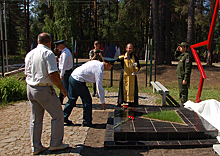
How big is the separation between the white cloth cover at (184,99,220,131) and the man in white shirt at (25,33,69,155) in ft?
9.75

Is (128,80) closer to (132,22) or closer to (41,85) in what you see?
(41,85)

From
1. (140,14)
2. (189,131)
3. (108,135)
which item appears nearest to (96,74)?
(108,135)

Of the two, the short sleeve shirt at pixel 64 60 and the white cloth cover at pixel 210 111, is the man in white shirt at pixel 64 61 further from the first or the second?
the white cloth cover at pixel 210 111

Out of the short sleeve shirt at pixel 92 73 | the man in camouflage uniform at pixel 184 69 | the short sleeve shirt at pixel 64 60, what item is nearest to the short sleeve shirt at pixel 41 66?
the short sleeve shirt at pixel 92 73

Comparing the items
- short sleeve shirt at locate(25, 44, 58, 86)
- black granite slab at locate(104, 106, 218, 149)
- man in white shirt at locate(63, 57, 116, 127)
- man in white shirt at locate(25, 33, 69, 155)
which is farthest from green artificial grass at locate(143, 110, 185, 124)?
short sleeve shirt at locate(25, 44, 58, 86)

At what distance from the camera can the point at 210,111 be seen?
4.73m

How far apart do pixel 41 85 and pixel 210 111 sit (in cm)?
350

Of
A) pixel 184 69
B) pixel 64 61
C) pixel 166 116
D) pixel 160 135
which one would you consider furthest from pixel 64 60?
pixel 184 69

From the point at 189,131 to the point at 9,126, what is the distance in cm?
375

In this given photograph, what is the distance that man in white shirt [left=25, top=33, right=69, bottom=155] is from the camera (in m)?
3.32

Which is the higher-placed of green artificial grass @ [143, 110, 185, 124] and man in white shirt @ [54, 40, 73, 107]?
man in white shirt @ [54, 40, 73, 107]

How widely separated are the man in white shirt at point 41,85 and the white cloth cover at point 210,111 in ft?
9.75

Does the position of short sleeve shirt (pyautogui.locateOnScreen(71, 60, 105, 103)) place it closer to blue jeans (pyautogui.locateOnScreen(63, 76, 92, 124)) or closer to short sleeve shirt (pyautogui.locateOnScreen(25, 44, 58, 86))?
blue jeans (pyautogui.locateOnScreen(63, 76, 92, 124))

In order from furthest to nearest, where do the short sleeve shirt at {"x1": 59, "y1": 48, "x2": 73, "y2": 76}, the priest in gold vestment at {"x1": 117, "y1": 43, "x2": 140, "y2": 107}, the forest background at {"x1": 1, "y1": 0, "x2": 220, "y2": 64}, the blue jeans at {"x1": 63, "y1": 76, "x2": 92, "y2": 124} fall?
the forest background at {"x1": 1, "y1": 0, "x2": 220, "y2": 64}, the priest in gold vestment at {"x1": 117, "y1": 43, "x2": 140, "y2": 107}, the short sleeve shirt at {"x1": 59, "y1": 48, "x2": 73, "y2": 76}, the blue jeans at {"x1": 63, "y1": 76, "x2": 92, "y2": 124}
